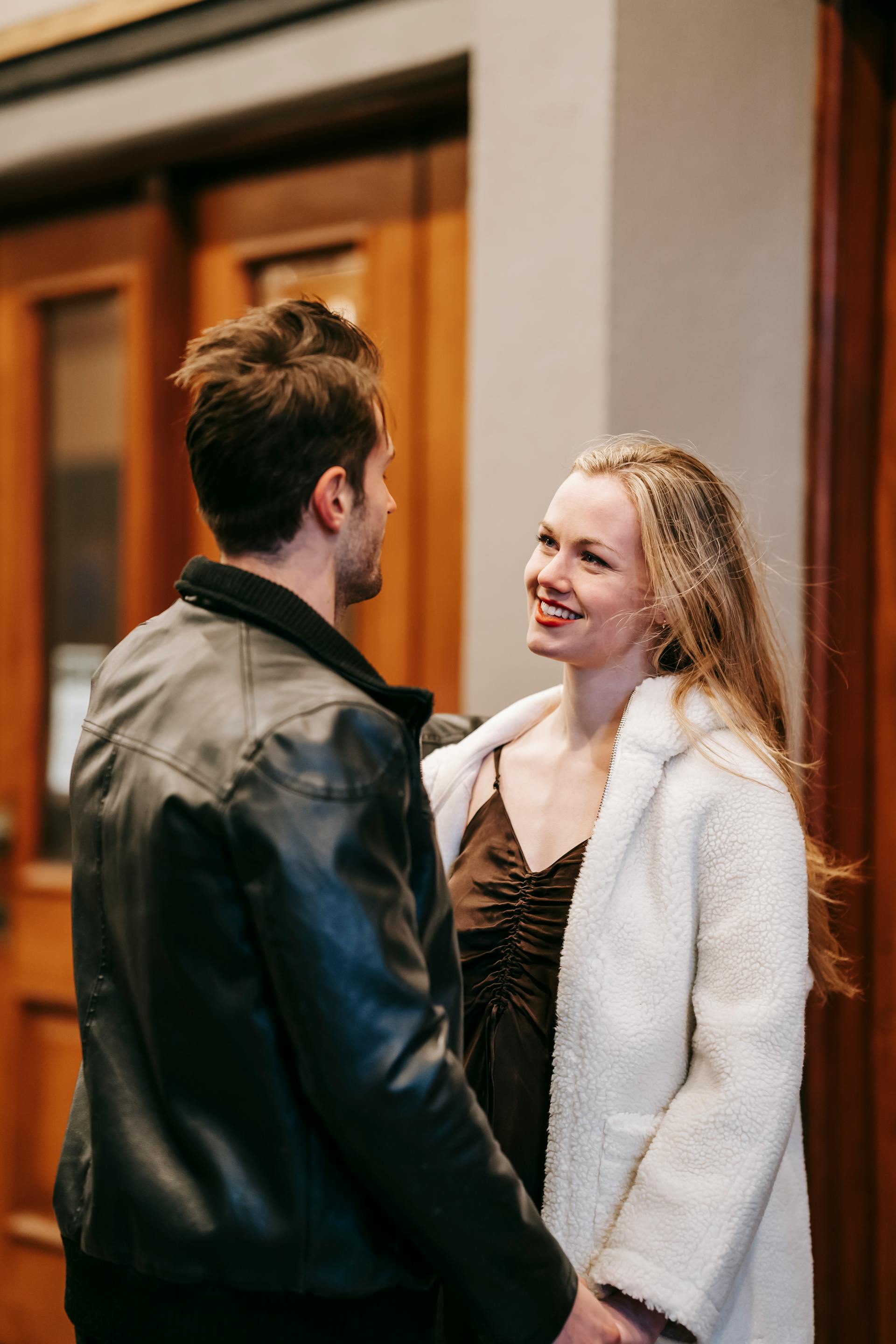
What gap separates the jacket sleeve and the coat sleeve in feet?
0.71

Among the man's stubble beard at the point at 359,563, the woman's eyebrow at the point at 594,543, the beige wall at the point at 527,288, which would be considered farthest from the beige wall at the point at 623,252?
the man's stubble beard at the point at 359,563

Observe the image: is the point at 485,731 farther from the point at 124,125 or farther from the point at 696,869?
the point at 124,125

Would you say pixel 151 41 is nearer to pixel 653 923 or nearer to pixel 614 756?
pixel 614 756

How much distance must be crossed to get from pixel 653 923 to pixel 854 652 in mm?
722

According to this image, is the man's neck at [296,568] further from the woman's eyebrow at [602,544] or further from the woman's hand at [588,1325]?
the woman's hand at [588,1325]

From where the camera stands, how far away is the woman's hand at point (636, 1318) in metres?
1.06

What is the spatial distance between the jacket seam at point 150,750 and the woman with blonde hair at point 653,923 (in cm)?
45

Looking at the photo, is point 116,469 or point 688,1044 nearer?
point 688,1044

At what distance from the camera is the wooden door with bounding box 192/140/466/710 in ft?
6.36

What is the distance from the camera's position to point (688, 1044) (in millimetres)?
1165

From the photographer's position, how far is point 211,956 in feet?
2.88

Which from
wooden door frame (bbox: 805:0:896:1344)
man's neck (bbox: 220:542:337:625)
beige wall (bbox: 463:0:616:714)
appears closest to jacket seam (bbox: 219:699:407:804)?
man's neck (bbox: 220:542:337:625)

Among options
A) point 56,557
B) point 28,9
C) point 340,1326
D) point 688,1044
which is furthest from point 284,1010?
point 28,9

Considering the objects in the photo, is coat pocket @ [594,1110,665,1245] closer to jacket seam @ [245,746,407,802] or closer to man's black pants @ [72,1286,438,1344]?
man's black pants @ [72,1286,438,1344]
